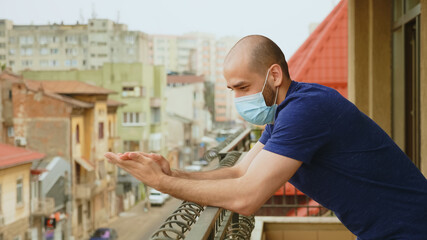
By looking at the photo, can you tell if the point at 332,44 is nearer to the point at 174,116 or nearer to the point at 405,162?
the point at 405,162

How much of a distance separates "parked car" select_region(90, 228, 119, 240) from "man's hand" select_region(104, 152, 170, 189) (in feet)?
114

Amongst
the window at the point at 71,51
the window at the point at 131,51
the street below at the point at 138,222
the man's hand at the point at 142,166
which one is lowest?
the street below at the point at 138,222

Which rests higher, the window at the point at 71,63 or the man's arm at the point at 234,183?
the window at the point at 71,63

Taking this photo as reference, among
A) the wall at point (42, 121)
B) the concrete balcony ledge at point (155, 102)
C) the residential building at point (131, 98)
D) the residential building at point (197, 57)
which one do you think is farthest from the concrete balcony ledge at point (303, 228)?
the residential building at point (197, 57)

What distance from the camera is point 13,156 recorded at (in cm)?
3022

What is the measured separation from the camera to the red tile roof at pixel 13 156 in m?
29.1

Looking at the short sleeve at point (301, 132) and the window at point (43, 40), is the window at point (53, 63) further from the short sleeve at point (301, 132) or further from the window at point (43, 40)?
the short sleeve at point (301, 132)

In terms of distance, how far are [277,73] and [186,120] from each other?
58739 millimetres

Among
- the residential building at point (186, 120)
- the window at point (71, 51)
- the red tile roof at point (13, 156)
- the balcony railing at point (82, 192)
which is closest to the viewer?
the red tile roof at point (13, 156)

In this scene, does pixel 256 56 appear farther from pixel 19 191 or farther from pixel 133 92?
pixel 133 92

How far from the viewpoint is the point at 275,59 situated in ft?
5.92

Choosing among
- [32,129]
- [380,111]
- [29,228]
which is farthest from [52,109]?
[380,111]

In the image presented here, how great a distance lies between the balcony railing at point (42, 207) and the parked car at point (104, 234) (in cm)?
374

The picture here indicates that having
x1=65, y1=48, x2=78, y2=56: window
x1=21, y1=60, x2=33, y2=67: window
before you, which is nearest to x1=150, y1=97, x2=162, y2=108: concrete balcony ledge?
x1=65, y1=48, x2=78, y2=56: window
